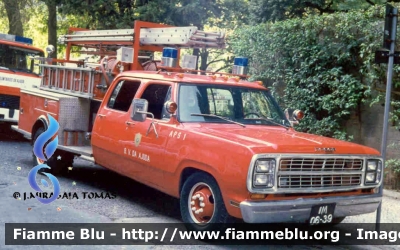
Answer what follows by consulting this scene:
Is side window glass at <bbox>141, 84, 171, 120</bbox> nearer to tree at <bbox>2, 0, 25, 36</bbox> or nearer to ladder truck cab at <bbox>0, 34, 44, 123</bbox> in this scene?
ladder truck cab at <bbox>0, 34, 44, 123</bbox>

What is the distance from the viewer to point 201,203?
19.8 feet

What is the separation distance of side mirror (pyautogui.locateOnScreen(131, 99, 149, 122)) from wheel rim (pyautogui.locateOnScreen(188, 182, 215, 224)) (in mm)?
1216

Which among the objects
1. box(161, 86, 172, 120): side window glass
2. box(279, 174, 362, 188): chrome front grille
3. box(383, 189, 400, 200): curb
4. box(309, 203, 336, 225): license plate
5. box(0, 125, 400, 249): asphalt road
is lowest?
box(0, 125, 400, 249): asphalt road

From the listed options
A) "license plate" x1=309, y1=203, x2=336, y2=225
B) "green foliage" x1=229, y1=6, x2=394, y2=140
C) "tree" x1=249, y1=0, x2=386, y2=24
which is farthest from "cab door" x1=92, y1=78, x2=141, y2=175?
"tree" x1=249, y1=0, x2=386, y2=24

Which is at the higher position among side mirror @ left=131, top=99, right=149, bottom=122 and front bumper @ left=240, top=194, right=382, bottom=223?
side mirror @ left=131, top=99, right=149, bottom=122

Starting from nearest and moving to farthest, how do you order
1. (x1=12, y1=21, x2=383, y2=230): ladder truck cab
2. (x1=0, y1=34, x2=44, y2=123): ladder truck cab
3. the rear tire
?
(x1=12, y1=21, x2=383, y2=230): ladder truck cab → the rear tire → (x1=0, y1=34, x2=44, y2=123): ladder truck cab

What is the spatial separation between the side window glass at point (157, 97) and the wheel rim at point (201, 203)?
1164 millimetres

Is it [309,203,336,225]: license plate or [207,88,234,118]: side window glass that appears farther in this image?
[207,88,234,118]: side window glass

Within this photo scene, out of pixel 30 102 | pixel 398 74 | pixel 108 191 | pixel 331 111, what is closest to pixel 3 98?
pixel 30 102

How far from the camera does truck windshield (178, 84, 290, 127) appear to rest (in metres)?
6.83

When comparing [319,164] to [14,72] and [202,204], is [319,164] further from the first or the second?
[14,72]

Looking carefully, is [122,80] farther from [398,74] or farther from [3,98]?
[3,98]

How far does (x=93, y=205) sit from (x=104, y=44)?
3.58 m

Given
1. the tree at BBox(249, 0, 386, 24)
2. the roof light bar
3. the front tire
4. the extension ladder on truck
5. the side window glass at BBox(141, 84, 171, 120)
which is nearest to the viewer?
the front tire
